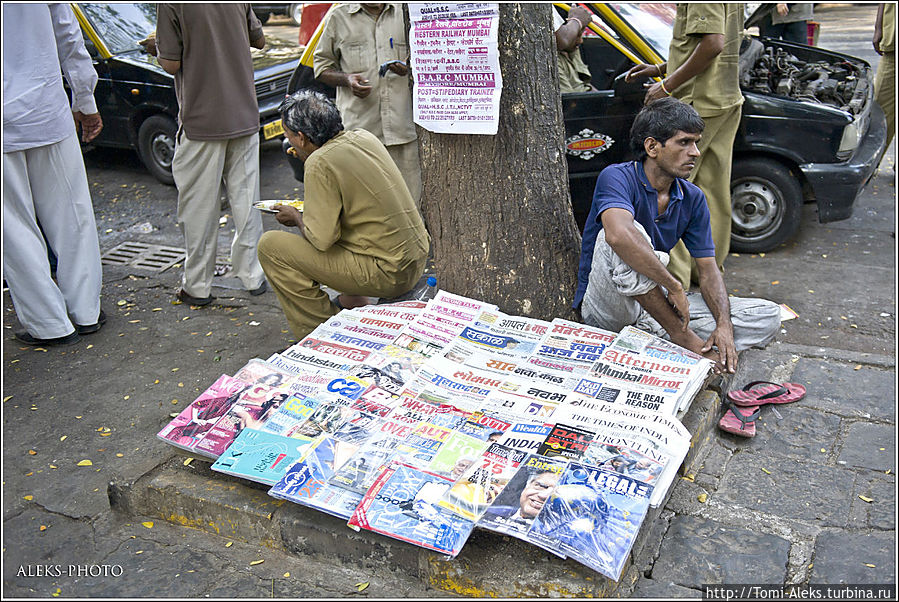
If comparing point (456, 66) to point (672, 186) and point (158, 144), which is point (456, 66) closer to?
point (672, 186)

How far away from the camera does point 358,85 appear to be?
481cm

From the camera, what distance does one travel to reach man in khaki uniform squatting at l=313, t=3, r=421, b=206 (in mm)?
4824

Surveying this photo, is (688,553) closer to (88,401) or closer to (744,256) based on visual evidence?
(88,401)

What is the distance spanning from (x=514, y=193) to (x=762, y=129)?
2214mm

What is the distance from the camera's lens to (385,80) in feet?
16.0

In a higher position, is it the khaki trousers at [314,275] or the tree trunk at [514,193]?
the tree trunk at [514,193]

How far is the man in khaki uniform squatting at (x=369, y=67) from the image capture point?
4824mm

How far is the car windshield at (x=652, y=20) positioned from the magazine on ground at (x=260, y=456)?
3532 mm

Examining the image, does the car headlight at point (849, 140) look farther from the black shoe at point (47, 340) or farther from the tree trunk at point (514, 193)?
A: the black shoe at point (47, 340)

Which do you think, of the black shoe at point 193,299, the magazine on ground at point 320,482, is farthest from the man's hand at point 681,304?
the black shoe at point 193,299

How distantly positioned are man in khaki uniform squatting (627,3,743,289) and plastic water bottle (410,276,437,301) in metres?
1.17

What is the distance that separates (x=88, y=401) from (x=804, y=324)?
3.55m

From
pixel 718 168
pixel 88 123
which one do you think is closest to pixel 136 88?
pixel 88 123

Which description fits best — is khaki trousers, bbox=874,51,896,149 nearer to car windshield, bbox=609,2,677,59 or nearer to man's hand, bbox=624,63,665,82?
car windshield, bbox=609,2,677,59
